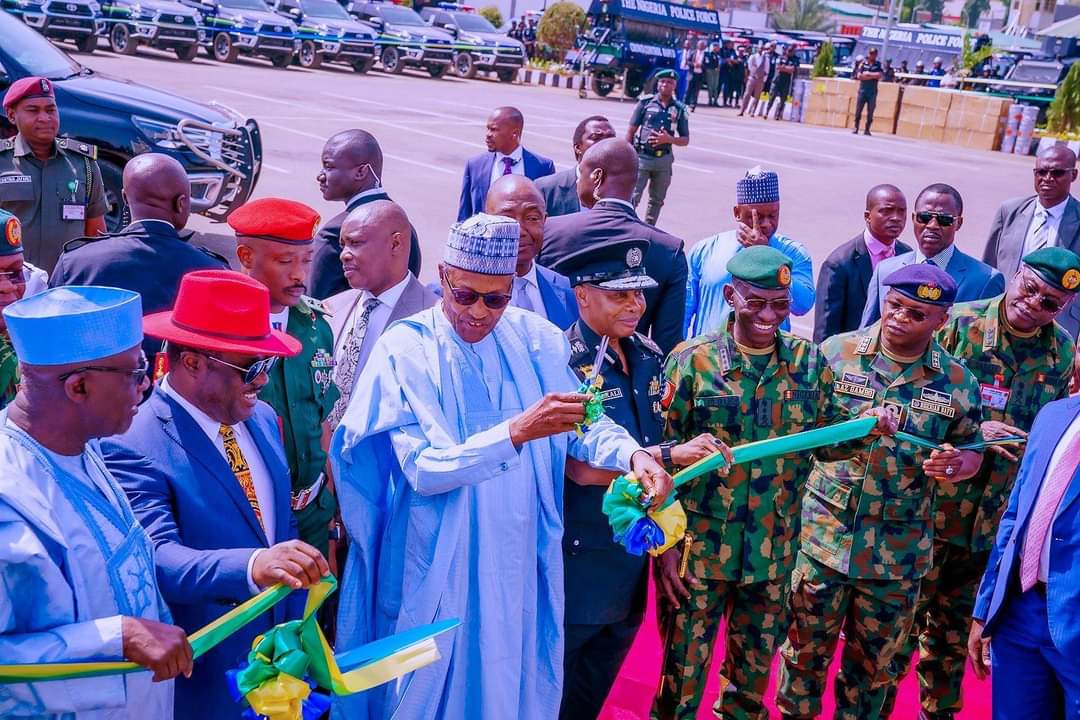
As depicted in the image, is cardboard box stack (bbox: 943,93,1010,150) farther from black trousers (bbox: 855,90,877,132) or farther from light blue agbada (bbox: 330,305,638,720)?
light blue agbada (bbox: 330,305,638,720)

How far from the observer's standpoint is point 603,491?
153 inches

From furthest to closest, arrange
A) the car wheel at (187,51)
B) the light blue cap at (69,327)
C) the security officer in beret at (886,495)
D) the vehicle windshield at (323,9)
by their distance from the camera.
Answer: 1. the vehicle windshield at (323,9)
2. the car wheel at (187,51)
3. the security officer in beret at (886,495)
4. the light blue cap at (69,327)

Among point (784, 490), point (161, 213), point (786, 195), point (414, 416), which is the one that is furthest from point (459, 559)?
point (786, 195)

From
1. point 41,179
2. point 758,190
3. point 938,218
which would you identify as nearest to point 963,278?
point 938,218

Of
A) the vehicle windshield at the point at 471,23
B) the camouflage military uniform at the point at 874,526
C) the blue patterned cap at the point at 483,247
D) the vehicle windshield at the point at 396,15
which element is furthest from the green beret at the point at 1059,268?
the vehicle windshield at the point at 471,23

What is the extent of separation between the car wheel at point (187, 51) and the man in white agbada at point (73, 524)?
86.1 feet

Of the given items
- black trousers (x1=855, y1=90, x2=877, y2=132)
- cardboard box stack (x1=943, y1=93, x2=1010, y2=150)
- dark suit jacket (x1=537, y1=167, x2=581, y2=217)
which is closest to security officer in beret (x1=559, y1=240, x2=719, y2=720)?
dark suit jacket (x1=537, y1=167, x2=581, y2=217)

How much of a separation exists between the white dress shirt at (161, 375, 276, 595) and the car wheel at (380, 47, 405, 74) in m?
30.1

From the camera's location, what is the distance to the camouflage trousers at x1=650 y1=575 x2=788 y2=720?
4.21 metres

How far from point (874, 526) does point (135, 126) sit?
8.19m

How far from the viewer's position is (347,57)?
30.5 metres

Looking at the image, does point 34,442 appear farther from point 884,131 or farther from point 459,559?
point 884,131

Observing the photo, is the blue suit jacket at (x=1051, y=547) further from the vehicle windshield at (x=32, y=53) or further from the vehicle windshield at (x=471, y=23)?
the vehicle windshield at (x=471, y=23)

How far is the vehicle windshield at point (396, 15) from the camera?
32.0 meters
